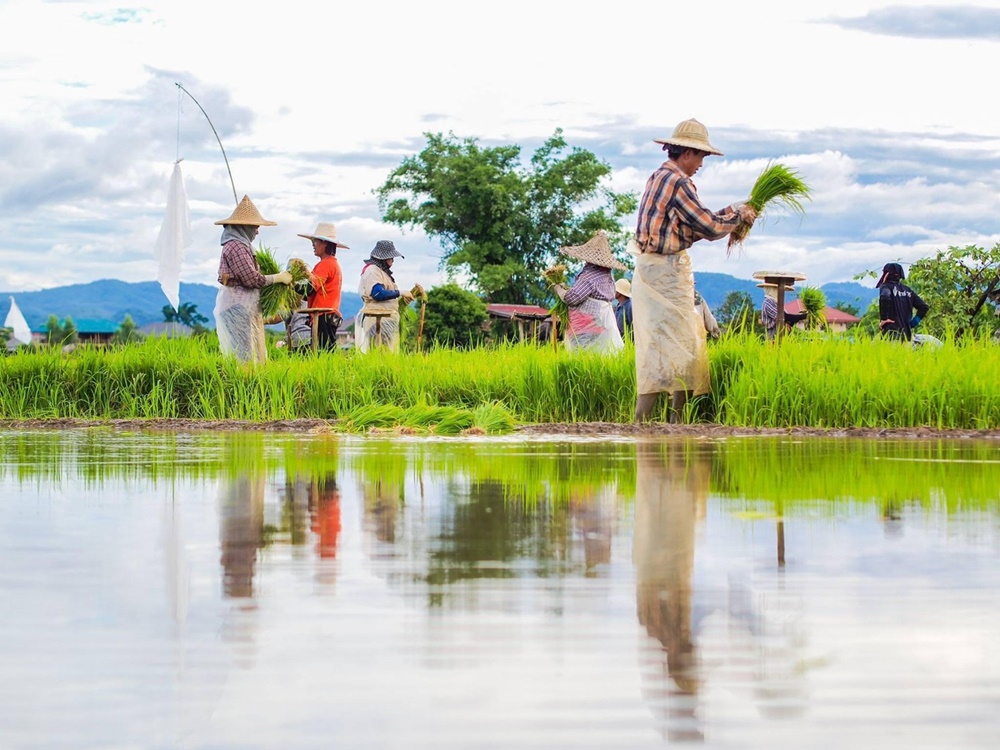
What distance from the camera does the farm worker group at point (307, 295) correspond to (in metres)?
15.7

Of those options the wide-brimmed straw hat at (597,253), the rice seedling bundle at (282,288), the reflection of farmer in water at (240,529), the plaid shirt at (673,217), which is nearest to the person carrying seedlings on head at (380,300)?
the rice seedling bundle at (282,288)

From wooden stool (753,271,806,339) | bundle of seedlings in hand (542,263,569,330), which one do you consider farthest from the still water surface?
bundle of seedlings in hand (542,263,569,330)

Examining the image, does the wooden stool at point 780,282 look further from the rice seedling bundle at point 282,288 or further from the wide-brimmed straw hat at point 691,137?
the rice seedling bundle at point 282,288

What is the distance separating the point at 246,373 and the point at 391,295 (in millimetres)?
5321

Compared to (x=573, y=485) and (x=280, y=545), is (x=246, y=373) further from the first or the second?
(x=280, y=545)

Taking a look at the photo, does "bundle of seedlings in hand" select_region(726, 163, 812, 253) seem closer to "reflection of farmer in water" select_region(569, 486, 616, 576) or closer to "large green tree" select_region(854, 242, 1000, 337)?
"reflection of farmer in water" select_region(569, 486, 616, 576)

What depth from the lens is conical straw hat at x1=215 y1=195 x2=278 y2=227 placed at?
15.8m

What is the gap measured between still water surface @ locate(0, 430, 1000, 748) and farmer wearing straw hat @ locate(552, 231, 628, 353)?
8784mm

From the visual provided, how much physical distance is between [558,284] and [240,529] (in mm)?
12033

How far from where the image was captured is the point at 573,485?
23.4 ft

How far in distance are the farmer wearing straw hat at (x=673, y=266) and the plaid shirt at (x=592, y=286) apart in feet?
15.0

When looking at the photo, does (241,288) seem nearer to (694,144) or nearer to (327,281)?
(327,281)

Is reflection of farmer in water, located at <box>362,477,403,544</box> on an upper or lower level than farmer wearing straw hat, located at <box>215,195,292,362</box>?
lower

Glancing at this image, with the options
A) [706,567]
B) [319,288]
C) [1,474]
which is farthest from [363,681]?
[319,288]
